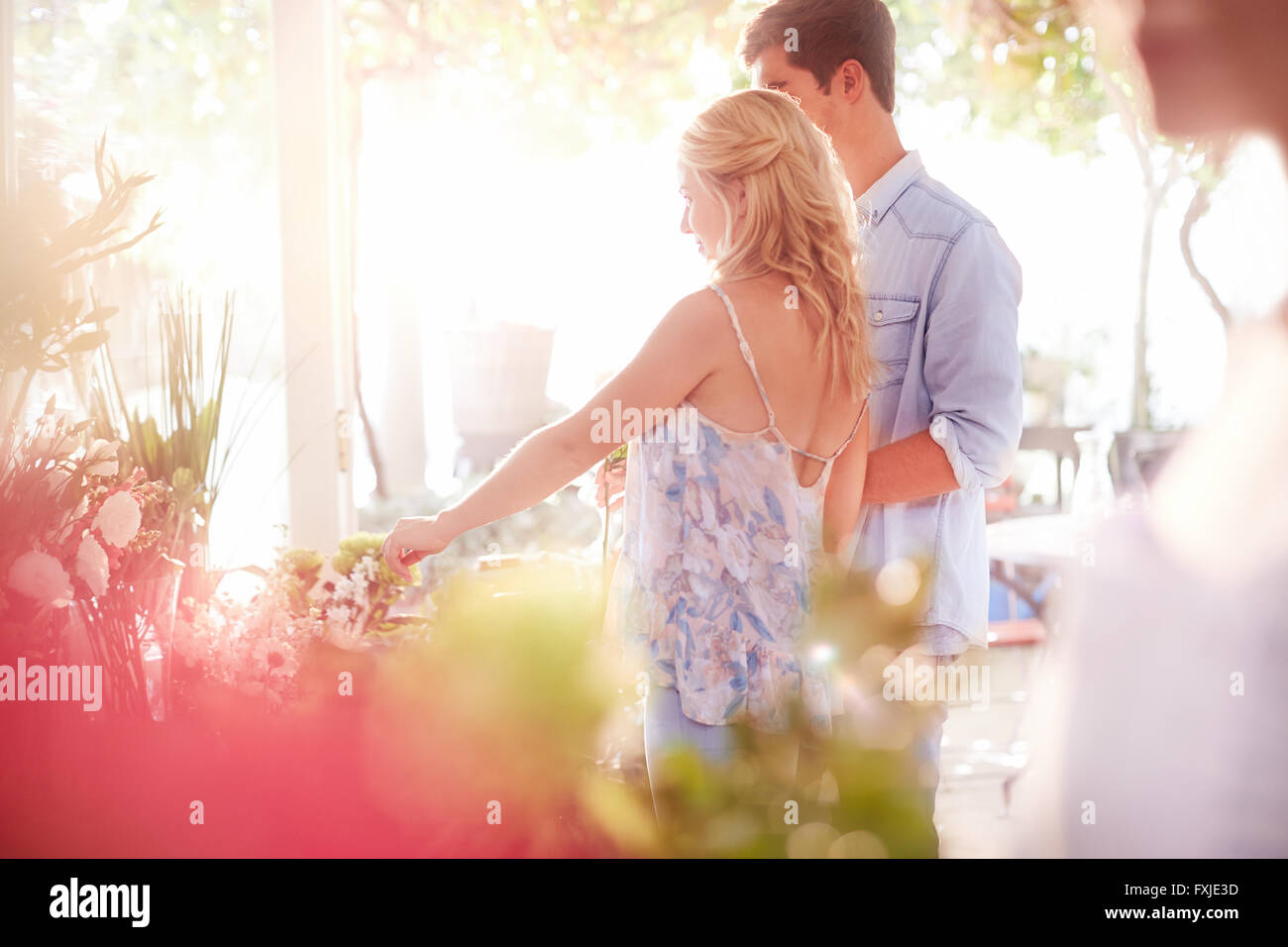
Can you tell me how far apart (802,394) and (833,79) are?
21.7 inches

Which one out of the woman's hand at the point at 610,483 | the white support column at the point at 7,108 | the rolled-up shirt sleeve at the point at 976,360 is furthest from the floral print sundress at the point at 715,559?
the white support column at the point at 7,108

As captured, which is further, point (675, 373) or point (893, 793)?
point (675, 373)

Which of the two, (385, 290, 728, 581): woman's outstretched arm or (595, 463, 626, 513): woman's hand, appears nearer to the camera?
(385, 290, 728, 581): woman's outstretched arm

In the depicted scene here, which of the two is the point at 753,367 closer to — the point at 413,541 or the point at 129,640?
the point at 413,541

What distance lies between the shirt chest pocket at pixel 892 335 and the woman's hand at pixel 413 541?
1.98ft

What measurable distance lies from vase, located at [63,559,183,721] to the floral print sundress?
570 mm

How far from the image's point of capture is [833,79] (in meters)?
1.46

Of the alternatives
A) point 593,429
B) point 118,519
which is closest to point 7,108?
point 118,519

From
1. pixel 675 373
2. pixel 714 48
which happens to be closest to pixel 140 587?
pixel 675 373

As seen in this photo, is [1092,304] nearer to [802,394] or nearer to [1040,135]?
[1040,135]

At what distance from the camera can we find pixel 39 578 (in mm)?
1080

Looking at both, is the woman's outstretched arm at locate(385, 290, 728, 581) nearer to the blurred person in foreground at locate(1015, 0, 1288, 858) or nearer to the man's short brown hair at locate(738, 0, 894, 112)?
the man's short brown hair at locate(738, 0, 894, 112)

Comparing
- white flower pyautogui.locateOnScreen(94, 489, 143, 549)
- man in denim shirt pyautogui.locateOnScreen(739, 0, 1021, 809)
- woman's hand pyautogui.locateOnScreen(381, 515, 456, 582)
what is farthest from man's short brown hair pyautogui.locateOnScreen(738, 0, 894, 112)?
white flower pyautogui.locateOnScreen(94, 489, 143, 549)

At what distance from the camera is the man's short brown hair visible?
4.73 ft
